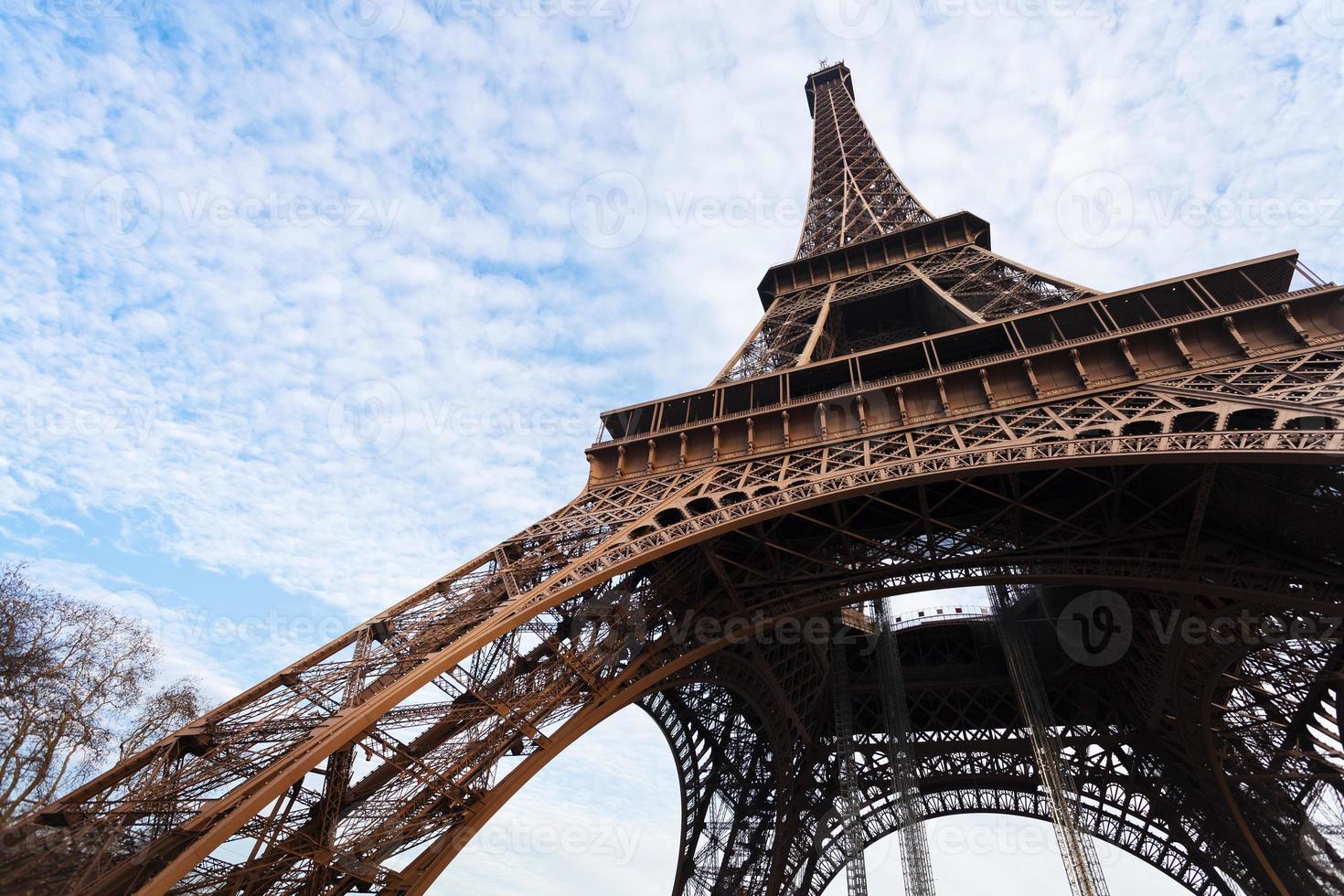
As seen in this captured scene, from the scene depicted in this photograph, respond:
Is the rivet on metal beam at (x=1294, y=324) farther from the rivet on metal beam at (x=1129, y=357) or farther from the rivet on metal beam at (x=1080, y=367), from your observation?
the rivet on metal beam at (x=1080, y=367)

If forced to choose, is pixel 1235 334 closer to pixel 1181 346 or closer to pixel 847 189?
pixel 1181 346

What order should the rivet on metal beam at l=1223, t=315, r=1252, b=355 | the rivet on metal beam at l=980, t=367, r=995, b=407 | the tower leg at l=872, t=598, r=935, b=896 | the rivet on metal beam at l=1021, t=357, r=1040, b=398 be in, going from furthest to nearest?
the tower leg at l=872, t=598, r=935, b=896 → the rivet on metal beam at l=980, t=367, r=995, b=407 → the rivet on metal beam at l=1021, t=357, r=1040, b=398 → the rivet on metal beam at l=1223, t=315, r=1252, b=355

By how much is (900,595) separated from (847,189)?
80.3 feet

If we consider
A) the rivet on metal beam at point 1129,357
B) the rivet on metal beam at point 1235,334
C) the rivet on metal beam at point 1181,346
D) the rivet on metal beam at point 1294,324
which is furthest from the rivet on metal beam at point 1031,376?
the rivet on metal beam at point 1294,324

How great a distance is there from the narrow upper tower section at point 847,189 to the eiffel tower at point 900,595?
4.73 m

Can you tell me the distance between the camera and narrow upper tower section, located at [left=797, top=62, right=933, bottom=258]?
3053cm

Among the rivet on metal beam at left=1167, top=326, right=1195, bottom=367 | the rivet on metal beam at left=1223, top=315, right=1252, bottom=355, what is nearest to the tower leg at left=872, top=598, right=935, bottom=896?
the rivet on metal beam at left=1167, top=326, right=1195, bottom=367

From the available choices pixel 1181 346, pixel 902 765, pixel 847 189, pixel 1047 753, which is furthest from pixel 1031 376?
pixel 847 189

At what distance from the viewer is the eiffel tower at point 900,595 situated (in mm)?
10031

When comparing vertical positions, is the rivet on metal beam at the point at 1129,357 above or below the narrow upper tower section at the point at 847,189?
below

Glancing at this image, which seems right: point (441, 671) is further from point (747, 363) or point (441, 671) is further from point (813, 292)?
point (813, 292)

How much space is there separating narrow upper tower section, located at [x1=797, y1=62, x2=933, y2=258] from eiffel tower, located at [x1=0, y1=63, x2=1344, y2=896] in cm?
473

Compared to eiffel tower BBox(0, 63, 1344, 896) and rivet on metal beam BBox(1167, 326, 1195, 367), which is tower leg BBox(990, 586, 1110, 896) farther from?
rivet on metal beam BBox(1167, 326, 1195, 367)

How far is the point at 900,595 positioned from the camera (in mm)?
16484
